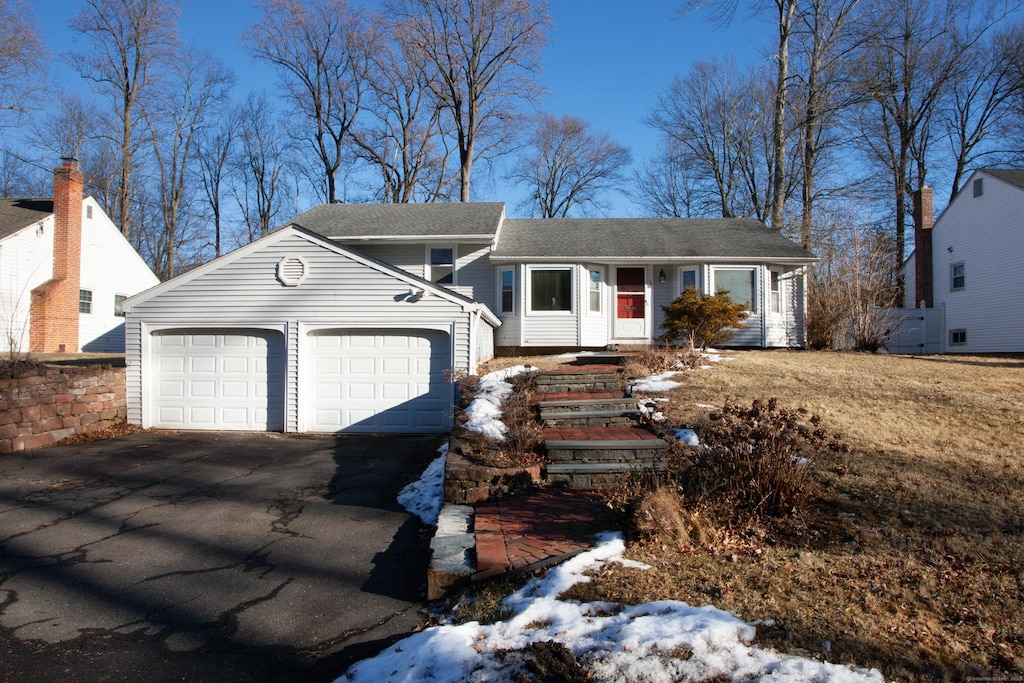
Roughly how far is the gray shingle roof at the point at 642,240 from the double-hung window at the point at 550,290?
504 millimetres

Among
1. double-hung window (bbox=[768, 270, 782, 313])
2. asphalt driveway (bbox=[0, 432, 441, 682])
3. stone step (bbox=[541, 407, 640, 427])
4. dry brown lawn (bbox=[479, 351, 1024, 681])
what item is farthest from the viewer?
double-hung window (bbox=[768, 270, 782, 313])

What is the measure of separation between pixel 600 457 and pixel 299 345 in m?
7.36

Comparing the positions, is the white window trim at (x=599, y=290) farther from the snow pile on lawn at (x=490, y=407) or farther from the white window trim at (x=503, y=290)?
the snow pile on lawn at (x=490, y=407)

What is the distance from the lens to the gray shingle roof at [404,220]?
16.7 m

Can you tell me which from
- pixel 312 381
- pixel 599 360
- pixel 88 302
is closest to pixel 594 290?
pixel 599 360

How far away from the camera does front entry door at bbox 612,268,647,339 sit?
1714cm

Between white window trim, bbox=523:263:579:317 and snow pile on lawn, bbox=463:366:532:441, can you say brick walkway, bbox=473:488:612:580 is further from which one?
white window trim, bbox=523:263:579:317

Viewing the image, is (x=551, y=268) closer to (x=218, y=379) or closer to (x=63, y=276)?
(x=218, y=379)

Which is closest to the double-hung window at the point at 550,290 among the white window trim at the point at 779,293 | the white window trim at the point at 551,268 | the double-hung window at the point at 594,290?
the white window trim at the point at 551,268

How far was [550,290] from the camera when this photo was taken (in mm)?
16484

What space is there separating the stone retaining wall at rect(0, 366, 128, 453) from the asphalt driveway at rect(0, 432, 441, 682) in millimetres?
1215

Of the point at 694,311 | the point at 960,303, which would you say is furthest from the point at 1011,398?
the point at 960,303

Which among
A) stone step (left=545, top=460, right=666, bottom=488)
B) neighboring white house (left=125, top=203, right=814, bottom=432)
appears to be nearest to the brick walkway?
stone step (left=545, top=460, right=666, bottom=488)

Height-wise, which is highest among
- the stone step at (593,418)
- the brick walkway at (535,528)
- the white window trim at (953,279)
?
the white window trim at (953,279)
